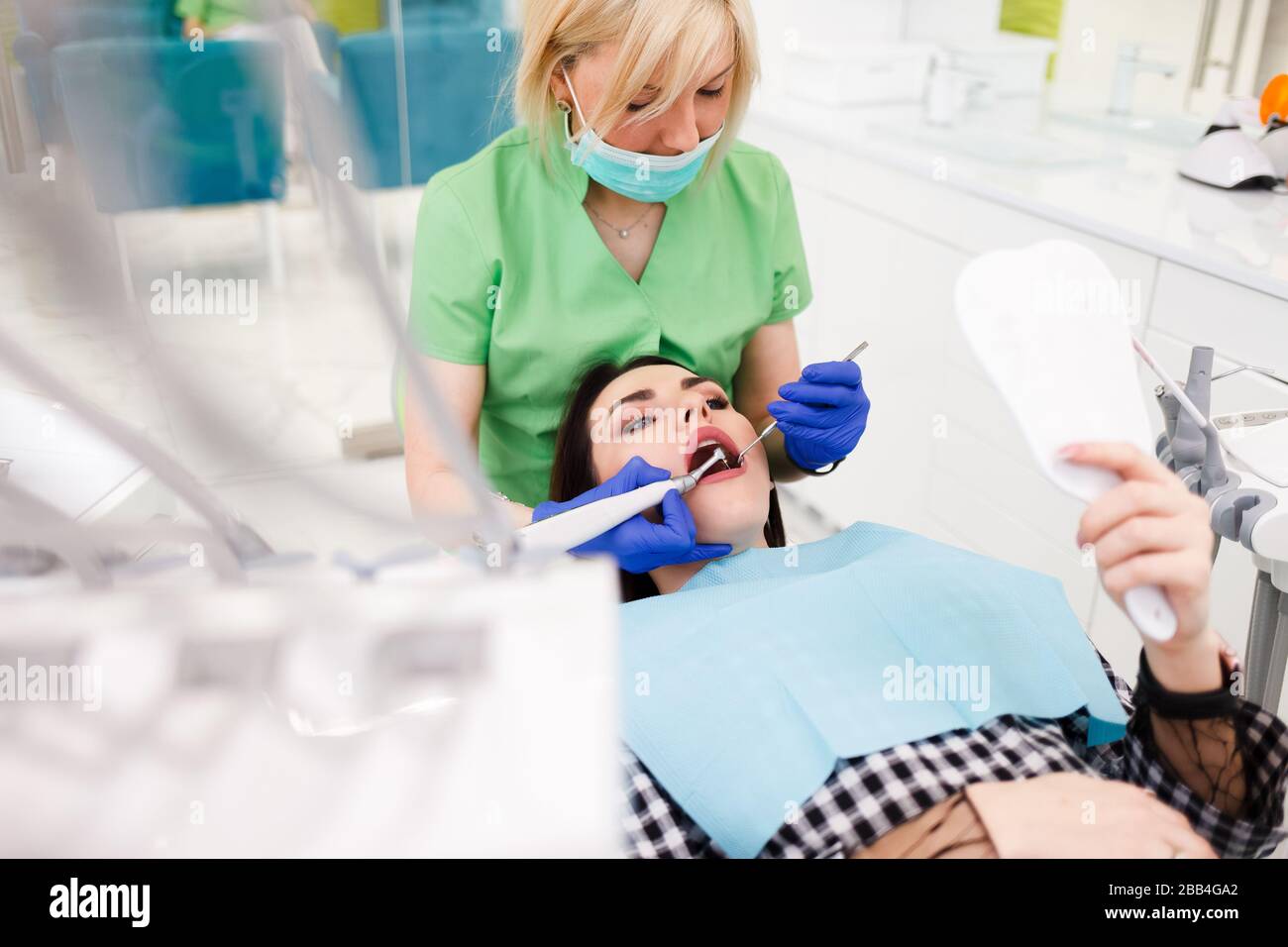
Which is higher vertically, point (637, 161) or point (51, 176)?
point (51, 176)

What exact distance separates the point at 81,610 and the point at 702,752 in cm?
59

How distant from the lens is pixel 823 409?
1346 mm

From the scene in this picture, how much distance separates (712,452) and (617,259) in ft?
1.11

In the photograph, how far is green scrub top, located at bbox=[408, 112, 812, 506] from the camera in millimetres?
1380

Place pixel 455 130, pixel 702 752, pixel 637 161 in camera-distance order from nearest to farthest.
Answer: pixel 702 752
pixel 637 161
pixel 455 130

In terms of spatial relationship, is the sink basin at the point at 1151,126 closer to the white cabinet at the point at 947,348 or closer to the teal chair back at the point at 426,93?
the white cabinet at the point at 947,348

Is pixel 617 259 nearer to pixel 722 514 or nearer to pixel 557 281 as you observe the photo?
pixel 557 281

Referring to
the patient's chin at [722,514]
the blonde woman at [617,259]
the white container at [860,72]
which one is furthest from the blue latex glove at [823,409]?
the white container at [860,72]

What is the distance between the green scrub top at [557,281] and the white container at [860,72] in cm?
117

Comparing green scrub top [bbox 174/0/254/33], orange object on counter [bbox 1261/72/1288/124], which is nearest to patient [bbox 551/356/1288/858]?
green scrub top [bbox 174/0/254/33]

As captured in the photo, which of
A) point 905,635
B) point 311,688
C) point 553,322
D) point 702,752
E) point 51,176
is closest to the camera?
point 51,176

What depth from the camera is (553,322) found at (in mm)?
1421
